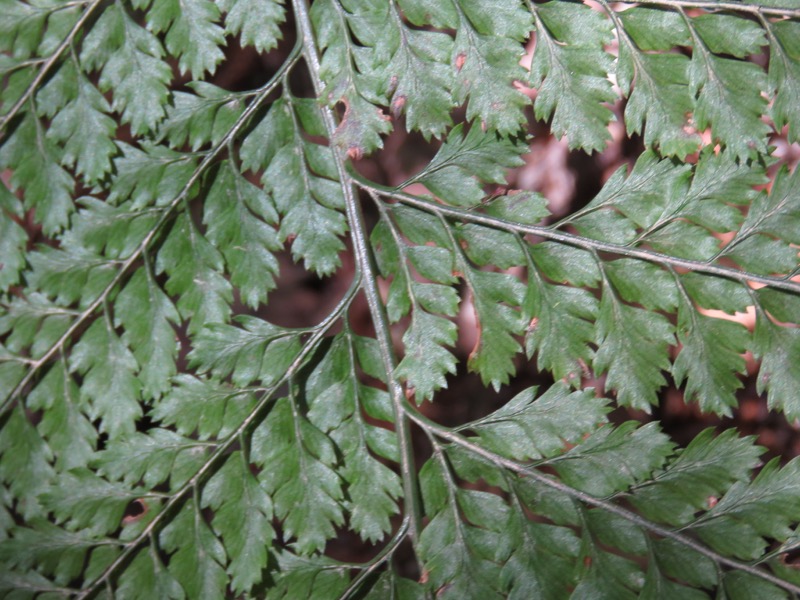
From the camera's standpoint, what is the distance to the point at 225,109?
55.6 inches

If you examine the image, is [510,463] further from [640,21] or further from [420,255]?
[640,21]

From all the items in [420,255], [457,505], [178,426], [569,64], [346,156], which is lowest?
[457,505]

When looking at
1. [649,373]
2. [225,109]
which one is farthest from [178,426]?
[649,373]

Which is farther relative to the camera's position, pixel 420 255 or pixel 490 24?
pixel 420 255

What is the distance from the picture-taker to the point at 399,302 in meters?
1.35

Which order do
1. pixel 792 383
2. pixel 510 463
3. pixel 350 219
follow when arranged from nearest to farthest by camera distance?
pixel 792 383
pixel 510 463
pixel 350 219

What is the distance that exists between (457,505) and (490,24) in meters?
0.81

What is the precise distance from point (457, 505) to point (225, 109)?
2.74 feet

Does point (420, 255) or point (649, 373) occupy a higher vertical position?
point (420, 255)

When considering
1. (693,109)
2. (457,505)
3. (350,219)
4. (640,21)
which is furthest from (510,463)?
(640,21)

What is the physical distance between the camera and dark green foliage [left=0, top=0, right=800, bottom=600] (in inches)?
47.7

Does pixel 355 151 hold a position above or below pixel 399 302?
above

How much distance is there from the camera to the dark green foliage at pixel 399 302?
1211mm

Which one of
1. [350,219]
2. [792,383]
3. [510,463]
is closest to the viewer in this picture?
[792,383]
